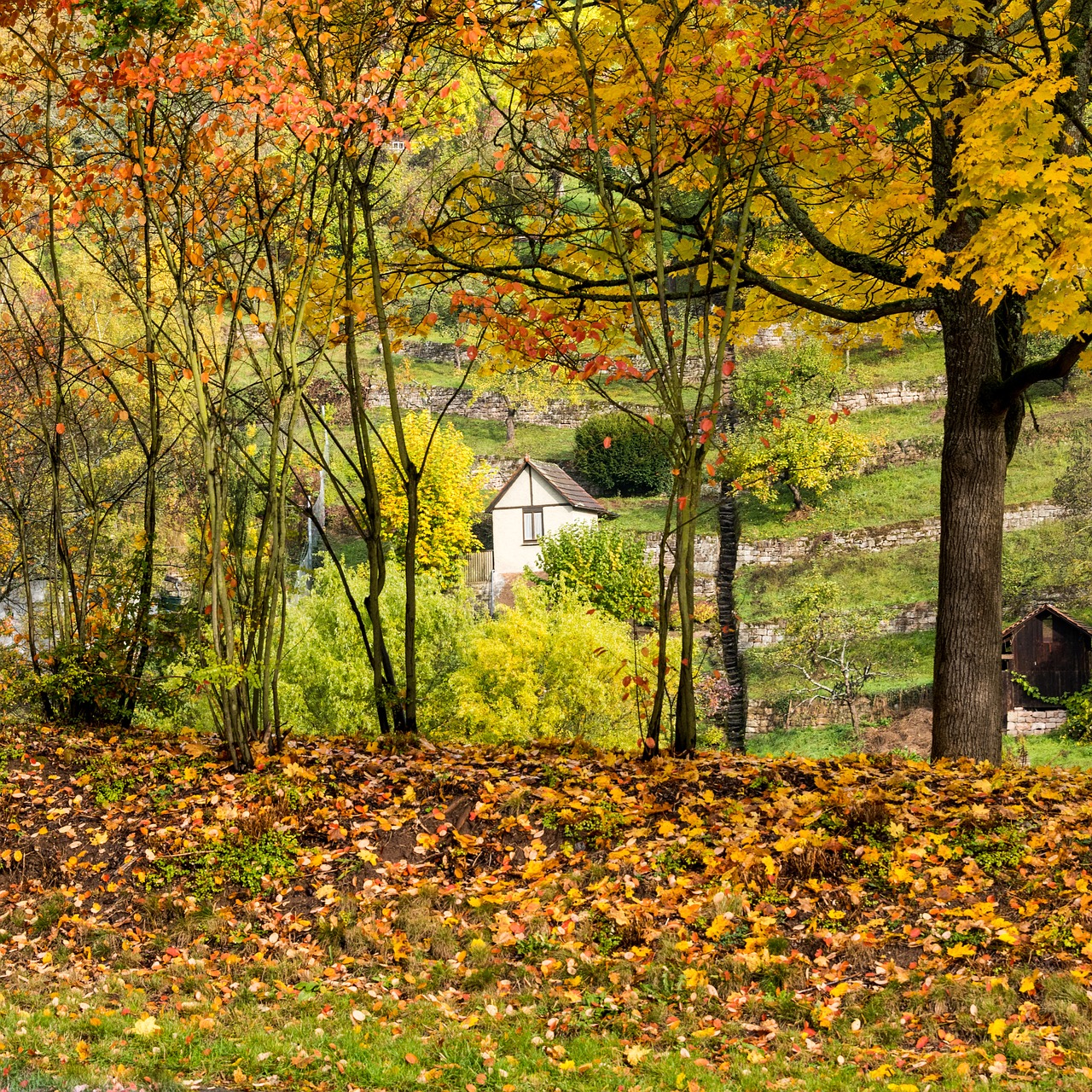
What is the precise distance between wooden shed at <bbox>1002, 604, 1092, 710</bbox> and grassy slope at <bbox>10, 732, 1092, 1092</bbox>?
14.8 metres

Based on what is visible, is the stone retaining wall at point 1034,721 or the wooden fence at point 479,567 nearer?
the stone retaining wall at point 1034,721

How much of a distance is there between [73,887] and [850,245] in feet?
21.4

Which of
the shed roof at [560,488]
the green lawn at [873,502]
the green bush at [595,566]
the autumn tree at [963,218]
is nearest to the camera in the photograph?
the autumn tree at [963,218]

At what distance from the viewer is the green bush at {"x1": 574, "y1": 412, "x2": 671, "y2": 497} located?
32.2 metres

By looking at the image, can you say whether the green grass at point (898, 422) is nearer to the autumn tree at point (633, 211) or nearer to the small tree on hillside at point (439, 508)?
the small tree on hillside at point (439, 508)

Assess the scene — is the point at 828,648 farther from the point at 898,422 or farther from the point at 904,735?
the point at 898,422

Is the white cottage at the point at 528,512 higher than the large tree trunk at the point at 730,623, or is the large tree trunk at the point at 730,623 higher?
the white cottage at the point at 528,512

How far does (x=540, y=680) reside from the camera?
17.7m

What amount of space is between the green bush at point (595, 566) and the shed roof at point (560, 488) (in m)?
2.61

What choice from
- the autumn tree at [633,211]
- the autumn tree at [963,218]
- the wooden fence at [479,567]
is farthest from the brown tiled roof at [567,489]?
the autumn tree at [633,211]

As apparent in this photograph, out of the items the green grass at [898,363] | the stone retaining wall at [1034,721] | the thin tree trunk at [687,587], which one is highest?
the green grass at [898,363]

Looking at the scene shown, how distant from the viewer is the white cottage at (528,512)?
90.5 ft

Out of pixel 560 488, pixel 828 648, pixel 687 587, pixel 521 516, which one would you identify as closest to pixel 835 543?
pixel 828 648

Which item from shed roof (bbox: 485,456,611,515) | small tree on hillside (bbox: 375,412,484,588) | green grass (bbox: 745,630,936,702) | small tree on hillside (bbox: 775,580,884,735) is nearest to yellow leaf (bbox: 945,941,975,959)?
small tree on hillside (bbox: 775,580,884,735)
